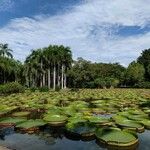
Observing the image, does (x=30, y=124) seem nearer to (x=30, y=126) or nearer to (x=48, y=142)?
(x=30, y=126)

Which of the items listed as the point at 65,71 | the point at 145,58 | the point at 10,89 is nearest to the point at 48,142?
the point at 10,89

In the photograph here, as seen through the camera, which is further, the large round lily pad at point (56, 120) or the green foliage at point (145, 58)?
the green foliage at point (145, 58)

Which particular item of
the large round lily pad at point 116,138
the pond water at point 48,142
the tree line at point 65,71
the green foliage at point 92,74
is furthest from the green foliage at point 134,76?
the large round lily pad at point 116,138

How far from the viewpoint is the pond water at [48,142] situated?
8.71 metres

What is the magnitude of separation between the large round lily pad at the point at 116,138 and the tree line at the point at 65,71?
2025 inches

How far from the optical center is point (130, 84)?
3056 inches

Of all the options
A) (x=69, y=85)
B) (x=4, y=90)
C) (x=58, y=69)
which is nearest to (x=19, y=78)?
(x=69, y=85)

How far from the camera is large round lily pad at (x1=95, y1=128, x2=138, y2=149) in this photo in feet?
27.0

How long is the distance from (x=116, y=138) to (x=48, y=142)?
7.25 feet

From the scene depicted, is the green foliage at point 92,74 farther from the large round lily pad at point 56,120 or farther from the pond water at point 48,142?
the pond water at point 48,142

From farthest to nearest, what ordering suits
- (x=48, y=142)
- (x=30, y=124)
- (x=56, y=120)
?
(x=56, y=120), (x=30, y=124), (x=48, y=142)

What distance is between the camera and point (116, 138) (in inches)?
334

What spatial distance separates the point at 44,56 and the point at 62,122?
58.1 meters

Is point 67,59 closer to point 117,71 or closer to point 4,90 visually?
point 117,71
